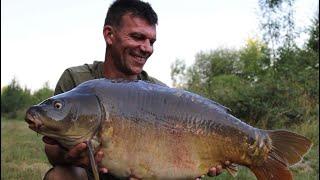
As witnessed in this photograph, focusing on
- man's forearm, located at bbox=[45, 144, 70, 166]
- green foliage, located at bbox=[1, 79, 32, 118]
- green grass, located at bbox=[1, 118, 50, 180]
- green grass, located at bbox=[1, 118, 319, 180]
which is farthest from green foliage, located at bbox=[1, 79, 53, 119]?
man's forearm, located at bbox=[45, 144, 70, 166]

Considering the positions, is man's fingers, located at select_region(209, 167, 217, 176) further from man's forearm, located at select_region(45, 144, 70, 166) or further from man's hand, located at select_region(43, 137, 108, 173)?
man's forearm, located at select_region(45, 144, 70, 166)

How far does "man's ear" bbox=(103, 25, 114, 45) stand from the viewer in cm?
372

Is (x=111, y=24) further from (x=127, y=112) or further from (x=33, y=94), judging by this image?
(x=33, y=94)

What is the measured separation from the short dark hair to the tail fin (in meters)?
1.14

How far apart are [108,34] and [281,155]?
1403mm

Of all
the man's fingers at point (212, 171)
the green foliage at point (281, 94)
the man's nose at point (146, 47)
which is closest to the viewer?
the man's fingers at point (212, 171)

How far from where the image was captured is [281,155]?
3.04 m

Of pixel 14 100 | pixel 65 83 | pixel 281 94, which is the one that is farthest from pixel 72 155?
pixel 14 100

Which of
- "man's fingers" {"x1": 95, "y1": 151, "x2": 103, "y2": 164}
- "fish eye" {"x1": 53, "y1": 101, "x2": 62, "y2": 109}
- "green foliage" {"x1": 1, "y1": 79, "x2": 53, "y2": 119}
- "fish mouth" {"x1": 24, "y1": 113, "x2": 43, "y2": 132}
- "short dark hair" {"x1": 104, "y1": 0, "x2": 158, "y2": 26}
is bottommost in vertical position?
"green foliage" {"x1": 1, "y1": 79, "x2": 53, "y2": 119}

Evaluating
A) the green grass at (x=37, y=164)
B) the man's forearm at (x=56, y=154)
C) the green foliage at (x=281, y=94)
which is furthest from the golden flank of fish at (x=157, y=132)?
the green foliage at (x=281, y=94)

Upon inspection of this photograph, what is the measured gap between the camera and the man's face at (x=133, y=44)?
3.60 m

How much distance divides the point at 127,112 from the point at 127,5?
1.13 meters

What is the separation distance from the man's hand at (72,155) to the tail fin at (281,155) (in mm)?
864

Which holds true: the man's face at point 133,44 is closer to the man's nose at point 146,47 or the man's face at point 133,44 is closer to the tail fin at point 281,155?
the man's nose at point 146,47
